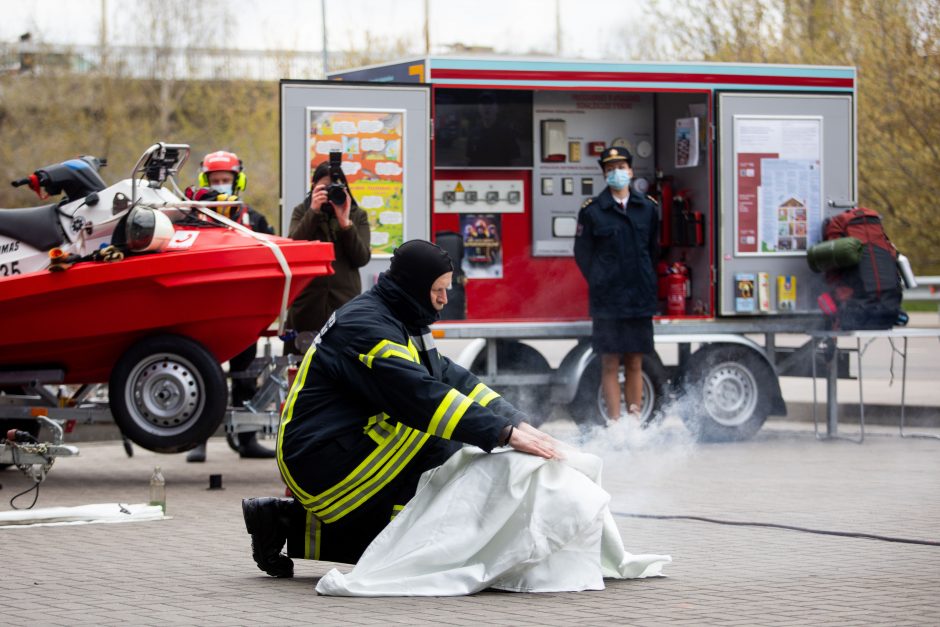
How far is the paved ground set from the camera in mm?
6113

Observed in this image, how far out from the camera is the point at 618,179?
13.1m

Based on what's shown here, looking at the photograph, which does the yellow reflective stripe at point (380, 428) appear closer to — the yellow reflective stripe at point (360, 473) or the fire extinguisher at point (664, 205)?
the yellow reflective stripe at point (360, 473)

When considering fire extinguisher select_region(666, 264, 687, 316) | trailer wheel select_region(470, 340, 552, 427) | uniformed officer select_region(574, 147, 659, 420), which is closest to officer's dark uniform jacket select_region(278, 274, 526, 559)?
uniformed officer select_region(574, 147, 659, 420)

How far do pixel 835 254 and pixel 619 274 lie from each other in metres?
1.98

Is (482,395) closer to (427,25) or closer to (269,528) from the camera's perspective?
(269,528)

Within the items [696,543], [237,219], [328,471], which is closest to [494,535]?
[328,471]

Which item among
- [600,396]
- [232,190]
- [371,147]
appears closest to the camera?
[232,190]

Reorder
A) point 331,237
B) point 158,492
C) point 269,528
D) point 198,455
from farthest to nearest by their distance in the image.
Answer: point 198,455 < point 331,237 < point 158,492 < point 269,528

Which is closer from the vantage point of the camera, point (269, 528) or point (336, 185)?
point (269, 528)

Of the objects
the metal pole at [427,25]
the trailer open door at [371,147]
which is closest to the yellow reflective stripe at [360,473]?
the trailer open door at [371,147]

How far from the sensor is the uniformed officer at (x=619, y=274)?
42.4ft

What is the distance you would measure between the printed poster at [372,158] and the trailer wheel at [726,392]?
9.81 feet

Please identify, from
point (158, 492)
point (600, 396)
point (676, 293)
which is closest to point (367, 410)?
point (158, 492)

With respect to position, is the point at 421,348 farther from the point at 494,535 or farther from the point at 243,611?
the point at 243,611
